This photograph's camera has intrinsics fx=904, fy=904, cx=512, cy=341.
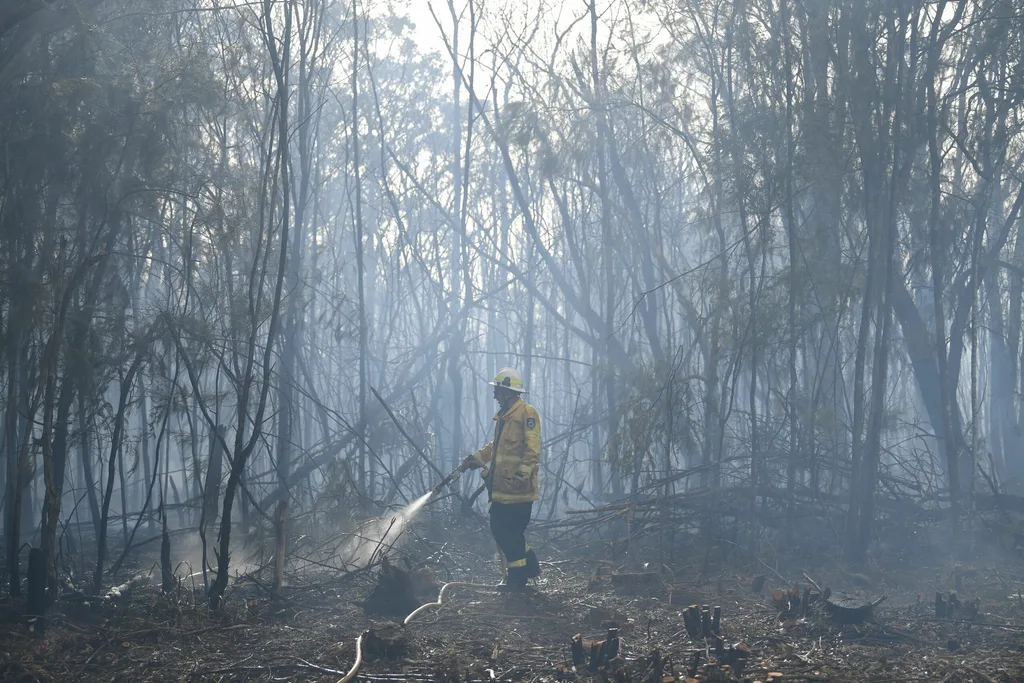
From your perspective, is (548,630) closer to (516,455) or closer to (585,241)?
(516,455)

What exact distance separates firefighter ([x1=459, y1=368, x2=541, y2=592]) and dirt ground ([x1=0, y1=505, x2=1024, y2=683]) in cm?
27

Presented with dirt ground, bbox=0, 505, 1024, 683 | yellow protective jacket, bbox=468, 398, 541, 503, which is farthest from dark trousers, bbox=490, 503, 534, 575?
dirt ground, bbox=0, 505, 1024, 683

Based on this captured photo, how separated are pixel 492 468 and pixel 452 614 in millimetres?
1649

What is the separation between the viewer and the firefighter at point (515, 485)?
8.80m

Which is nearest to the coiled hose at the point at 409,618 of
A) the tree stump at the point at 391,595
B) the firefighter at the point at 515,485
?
the tree stump at the point at 391,595

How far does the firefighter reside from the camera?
8805 millimetres

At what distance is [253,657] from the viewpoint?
620 centimetres

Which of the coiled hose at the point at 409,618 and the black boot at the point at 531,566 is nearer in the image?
the coiled hose at the point at 409,618

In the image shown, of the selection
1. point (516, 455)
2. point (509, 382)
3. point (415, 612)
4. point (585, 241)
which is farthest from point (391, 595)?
point (585, 241)

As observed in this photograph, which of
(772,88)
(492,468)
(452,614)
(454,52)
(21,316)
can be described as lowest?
(452,614)

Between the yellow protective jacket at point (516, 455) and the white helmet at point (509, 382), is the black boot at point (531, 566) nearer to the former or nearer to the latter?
the yellow protective jacket at point (516, 455)

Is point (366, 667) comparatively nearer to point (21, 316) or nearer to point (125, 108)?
point (21, 316)

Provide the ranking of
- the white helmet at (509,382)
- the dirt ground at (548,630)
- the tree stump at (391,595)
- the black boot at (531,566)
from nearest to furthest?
the dirt ground at (548,630) < the tree stump at (391,595) < the black boot at (531,566) < the white helmet at (509,382)

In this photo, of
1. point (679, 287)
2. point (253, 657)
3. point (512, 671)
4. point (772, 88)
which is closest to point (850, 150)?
point (772, 88)
